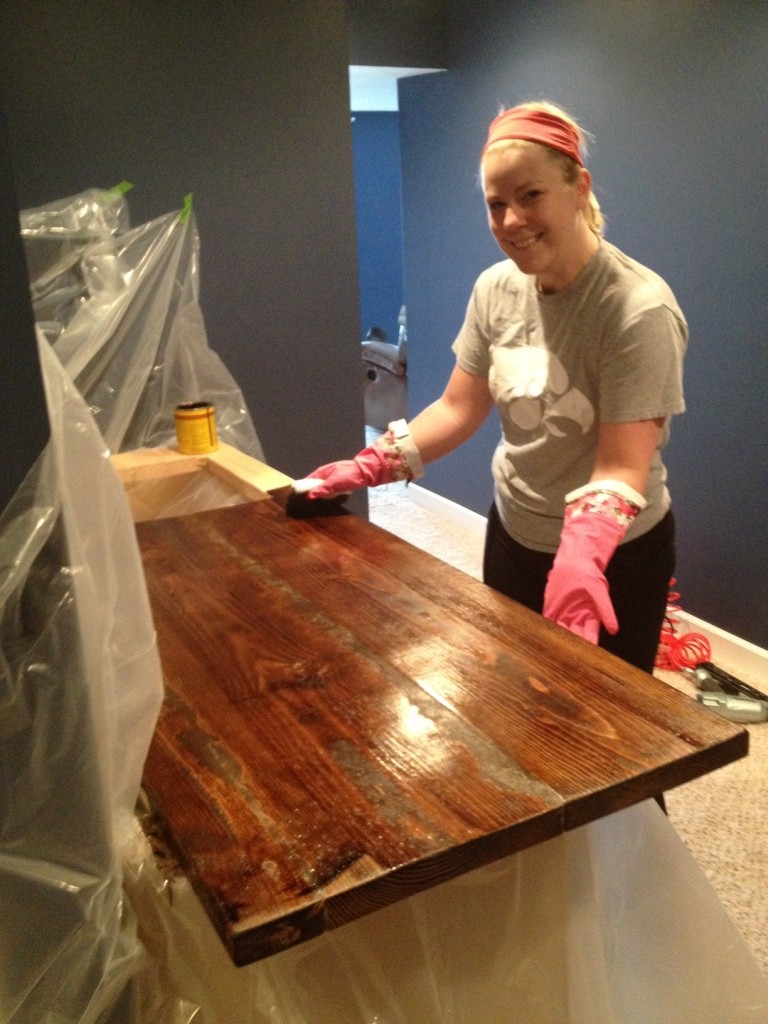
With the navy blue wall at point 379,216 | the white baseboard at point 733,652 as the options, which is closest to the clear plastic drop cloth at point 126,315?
the white baseboard at point 733,652

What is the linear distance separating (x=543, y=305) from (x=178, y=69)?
49.5 inches

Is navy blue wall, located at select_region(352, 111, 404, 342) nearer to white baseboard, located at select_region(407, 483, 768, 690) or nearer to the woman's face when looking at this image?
white baseboard, located at select_region(407, 483, 768, 690)

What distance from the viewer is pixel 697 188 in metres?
2.56

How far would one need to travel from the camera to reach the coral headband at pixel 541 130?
1327 mm

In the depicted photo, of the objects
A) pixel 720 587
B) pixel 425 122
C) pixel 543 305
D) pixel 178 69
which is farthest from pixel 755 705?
pixel 425 122

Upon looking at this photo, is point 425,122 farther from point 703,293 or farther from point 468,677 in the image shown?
point 468,677

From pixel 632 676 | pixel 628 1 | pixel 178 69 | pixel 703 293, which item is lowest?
pixel 632 676

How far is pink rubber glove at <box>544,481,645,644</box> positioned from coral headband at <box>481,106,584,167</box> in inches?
20.6

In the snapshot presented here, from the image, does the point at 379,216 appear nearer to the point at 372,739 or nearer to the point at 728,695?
the point at 728,695

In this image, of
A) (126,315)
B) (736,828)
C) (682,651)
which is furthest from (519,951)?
(682,651)

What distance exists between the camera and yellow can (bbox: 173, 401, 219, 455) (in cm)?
203

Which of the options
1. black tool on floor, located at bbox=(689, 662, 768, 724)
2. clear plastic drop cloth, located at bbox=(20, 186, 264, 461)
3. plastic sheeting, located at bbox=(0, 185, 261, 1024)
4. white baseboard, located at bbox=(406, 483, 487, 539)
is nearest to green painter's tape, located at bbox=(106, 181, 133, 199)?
clear plastic drop cloth, located at bbox=(20, 186, 264, 461)

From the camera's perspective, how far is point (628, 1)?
2.68 metres

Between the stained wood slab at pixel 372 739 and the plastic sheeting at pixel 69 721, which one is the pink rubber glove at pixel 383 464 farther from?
the plastic sheeting at pixel 69 721
